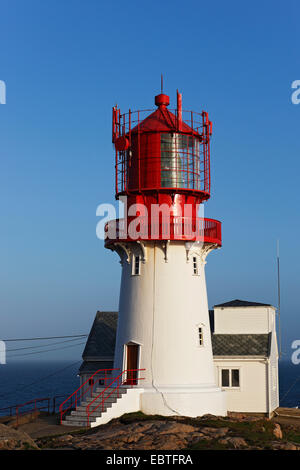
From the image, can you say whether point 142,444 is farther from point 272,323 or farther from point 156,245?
point 272,323

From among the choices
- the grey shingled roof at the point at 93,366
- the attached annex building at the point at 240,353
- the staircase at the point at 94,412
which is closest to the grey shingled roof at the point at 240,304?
the attached annex building at the point at 240,353

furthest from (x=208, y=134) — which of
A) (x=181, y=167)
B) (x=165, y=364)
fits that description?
(x=165, y=364)

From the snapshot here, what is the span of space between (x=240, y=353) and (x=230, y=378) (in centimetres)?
145

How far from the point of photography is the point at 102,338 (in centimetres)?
4047

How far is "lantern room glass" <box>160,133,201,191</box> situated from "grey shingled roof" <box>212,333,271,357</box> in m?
10.1

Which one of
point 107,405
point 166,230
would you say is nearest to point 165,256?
point 166,230

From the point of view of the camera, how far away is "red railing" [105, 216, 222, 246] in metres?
30.9

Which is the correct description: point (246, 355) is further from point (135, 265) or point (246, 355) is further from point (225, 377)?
point (135, 265)

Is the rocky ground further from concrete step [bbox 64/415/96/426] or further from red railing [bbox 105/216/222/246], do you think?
red railing [bbox 105/216/222/246]

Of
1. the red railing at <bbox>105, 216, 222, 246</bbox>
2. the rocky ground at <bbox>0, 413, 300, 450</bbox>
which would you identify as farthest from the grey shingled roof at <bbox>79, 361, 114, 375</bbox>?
the rocky ground at <bbox>0, 413, 300, 450</bbox>

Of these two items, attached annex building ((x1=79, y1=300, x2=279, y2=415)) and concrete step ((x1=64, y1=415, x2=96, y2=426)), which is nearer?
concrete step ((x1=64, y1=415, x2=96, y2=426))

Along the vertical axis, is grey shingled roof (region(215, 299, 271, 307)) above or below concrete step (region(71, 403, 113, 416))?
above

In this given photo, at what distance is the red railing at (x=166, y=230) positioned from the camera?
101 ft
